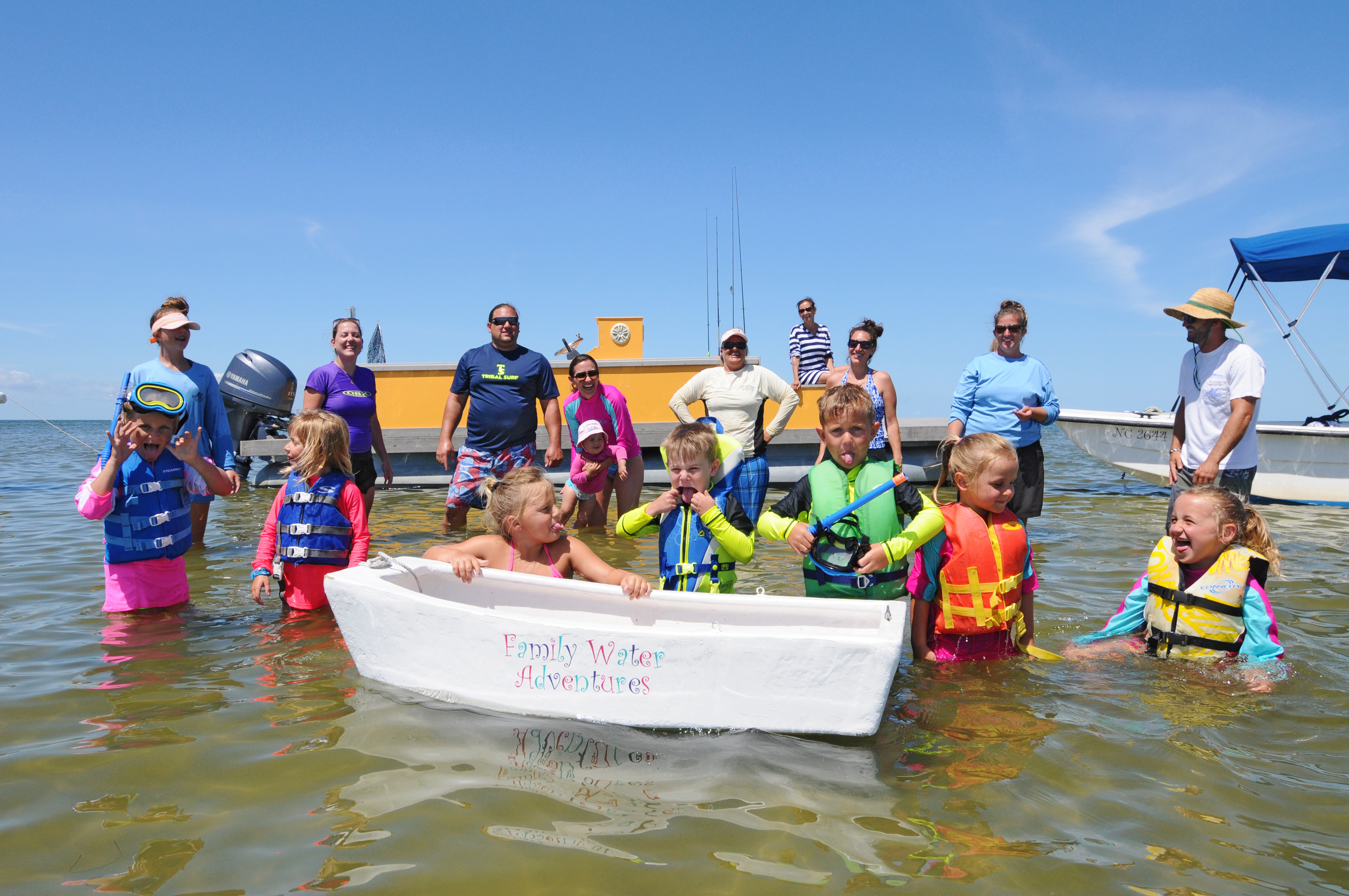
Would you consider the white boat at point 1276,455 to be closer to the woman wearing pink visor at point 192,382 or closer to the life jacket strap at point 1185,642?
the life jacket strap at point 1185,642

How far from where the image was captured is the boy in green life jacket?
11.0 ft

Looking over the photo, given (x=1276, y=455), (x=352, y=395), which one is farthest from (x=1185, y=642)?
(x=1276, y=455)

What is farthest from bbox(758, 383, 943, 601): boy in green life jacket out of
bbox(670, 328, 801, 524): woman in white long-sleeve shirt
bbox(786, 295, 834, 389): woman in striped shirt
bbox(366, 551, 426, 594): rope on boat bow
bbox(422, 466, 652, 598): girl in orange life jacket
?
bbox(786, 295, 834, 389): woman in striped shirt

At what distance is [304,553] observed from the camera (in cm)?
424

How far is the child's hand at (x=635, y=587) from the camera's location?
3.26 meters

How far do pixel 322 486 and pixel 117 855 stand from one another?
89.2 inches

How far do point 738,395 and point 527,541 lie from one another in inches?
106

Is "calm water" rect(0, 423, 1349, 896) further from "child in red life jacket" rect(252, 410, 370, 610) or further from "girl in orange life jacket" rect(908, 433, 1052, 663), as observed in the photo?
"child in red life jacket" rect(252, 410, 370, 610)

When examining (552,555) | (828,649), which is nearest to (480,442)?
(552,555)

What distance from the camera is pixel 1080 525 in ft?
28.4

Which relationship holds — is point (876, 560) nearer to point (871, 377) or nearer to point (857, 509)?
point (857, 509)

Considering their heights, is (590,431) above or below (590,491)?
above

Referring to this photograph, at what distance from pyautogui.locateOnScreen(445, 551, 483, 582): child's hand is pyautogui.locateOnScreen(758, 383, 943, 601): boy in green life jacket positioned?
1248 mm

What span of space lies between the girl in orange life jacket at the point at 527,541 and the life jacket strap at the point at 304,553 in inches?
32.0
